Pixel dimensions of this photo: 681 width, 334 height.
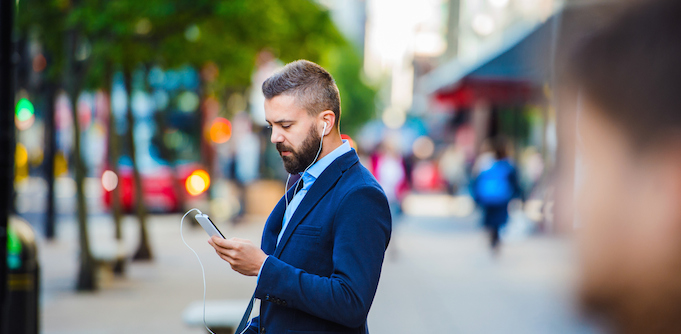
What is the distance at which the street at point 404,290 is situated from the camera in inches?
295

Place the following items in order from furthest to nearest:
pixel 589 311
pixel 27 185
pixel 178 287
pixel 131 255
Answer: pixel 27 185, pixel 131 255, pixel 178 287, pixel 589 311

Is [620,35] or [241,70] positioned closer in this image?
[620,35]

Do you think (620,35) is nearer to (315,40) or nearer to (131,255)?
(131,255)

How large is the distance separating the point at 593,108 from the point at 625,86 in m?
0.25

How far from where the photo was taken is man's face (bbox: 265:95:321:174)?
2.47 metres

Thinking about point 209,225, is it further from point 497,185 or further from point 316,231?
point 497,185

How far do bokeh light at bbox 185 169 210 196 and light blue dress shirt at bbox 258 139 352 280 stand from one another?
1760cm

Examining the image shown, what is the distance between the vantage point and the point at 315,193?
2.52 metres

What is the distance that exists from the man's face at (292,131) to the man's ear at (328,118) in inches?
1.3

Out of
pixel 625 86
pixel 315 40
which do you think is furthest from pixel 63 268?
pixel 625 86

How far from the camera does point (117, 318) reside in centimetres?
808

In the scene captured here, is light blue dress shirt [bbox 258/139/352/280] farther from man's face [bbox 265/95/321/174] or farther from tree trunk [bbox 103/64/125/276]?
tree trunk [bbox 103/64/125/276]

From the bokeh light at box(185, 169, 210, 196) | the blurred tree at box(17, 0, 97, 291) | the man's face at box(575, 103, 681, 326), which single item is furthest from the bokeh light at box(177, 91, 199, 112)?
the man's face at box(575, 103, 681, 326)

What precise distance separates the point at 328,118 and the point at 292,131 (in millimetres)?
126
